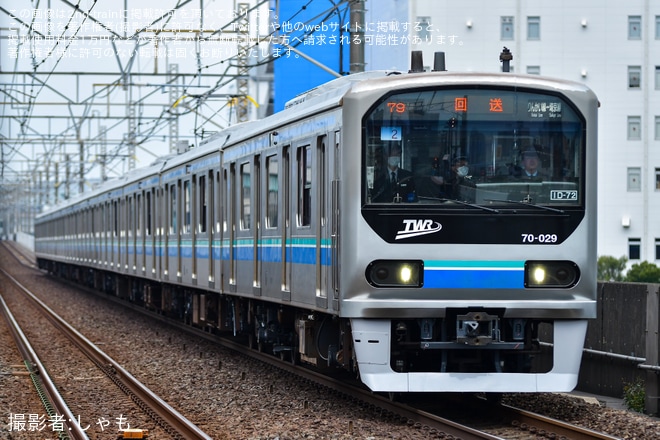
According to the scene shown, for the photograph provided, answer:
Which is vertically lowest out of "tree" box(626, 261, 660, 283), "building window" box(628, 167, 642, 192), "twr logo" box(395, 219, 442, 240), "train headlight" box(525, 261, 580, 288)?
"tree" box(626, 261, 660, 283)

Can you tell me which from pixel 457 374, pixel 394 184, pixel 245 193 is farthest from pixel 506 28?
pixel 457 374

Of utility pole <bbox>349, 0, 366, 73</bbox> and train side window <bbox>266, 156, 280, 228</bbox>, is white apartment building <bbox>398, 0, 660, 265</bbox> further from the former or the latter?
train side window <bbox>266, 156, 280, 228</bbox>

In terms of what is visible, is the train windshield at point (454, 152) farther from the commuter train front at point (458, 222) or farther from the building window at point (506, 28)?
the building window at point (506, 28)

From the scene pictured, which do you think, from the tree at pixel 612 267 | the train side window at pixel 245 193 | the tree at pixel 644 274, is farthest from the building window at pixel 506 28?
the train side window at pixel 245 193

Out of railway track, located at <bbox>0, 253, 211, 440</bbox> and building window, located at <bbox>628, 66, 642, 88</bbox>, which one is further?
building window, located at <bbox>628, 66, 642, 88</bbox>

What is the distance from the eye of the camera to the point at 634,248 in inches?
1955

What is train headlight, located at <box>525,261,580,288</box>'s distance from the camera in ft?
32.3

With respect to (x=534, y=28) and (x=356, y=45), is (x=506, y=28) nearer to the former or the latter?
(x=534, y=28)

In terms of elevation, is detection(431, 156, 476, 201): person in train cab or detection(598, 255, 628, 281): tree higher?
detection(431, 156, 476, 201): person in train cab

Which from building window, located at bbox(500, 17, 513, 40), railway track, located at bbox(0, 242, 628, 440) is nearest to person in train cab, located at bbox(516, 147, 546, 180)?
railway track, located at bbox(0, 242, 628, 440)

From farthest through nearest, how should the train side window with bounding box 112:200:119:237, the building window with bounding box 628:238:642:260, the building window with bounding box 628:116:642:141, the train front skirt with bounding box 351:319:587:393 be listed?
the building window with bounding box 628:116:642:141, the building window with bounding box 628:238:642:260, the train side window with bounding box 112:200:119:237, the train front skirt with bounding box 351:319:587:393

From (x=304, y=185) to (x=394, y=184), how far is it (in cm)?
183

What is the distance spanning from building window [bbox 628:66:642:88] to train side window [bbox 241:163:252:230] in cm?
3844

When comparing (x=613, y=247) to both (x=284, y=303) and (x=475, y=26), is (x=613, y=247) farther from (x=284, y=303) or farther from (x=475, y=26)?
(x=284, y=303)
